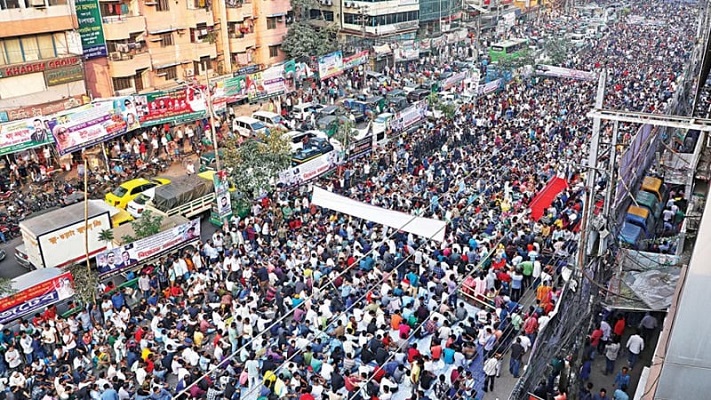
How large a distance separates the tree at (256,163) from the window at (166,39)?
37.7ft

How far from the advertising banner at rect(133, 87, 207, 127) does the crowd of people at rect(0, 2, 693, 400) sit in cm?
736

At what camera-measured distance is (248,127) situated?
27.1 m

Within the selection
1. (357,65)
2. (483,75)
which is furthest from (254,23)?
(483,75)

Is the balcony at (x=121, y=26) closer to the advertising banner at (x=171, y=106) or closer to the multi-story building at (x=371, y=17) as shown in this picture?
the advertising banner at (x=171, y=106)

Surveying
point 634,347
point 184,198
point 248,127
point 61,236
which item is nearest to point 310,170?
point 184,198

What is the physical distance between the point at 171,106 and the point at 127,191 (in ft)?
18.1

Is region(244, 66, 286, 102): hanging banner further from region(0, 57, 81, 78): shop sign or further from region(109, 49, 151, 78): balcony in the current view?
region(0, 57, 81, 78): shop sign

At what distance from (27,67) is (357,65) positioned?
1693 cm

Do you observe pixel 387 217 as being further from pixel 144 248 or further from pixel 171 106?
pixel 171 106

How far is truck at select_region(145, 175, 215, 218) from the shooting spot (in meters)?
18.8

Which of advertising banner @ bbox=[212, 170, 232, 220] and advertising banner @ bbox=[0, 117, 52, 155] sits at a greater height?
advertising banner @ bbox=[0, 117, 52, 155]

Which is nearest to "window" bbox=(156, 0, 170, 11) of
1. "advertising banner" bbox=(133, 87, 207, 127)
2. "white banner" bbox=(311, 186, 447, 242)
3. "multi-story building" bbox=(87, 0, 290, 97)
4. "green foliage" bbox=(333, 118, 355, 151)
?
"multi-story building" bbox=(87, 0, 290, 97)

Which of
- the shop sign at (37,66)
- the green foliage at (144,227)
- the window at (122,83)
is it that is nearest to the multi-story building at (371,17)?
the window at (122,83)

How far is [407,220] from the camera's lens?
600 inches
